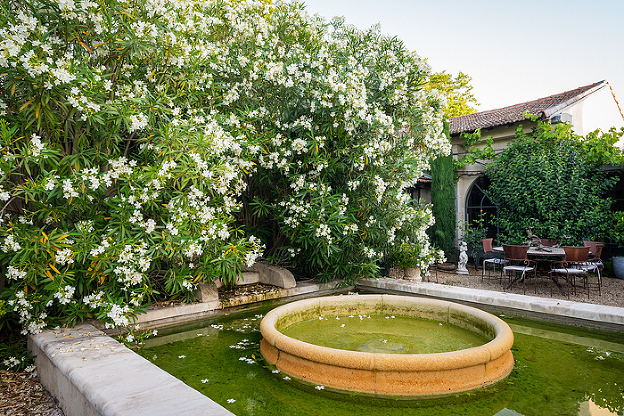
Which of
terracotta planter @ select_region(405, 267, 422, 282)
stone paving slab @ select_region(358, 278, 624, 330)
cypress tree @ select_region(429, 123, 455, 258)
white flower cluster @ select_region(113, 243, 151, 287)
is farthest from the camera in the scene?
cypress tree @ select_region(429, 123, 455, 258)

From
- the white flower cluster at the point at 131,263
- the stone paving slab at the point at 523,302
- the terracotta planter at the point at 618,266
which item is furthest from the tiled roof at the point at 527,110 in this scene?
the white flower cluster at the point at 131,263

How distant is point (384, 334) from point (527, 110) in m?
9.84

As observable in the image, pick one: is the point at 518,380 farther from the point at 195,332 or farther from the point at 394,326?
the point at 195,332

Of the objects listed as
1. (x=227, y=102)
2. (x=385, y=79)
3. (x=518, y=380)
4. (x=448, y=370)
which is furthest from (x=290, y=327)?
(x=385, y=79)

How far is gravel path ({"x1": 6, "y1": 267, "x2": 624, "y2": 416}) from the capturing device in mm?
3182

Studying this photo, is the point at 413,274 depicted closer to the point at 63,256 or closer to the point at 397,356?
the point at 397,356

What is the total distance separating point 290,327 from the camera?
16.5ft

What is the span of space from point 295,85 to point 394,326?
3985mm

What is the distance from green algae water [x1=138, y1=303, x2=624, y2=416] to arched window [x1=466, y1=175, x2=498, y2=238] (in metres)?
7.73

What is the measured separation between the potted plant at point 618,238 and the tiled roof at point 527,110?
3107mm

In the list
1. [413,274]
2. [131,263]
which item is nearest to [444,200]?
[413,274]

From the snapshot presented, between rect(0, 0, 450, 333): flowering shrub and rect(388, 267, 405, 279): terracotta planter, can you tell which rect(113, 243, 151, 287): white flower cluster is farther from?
rect(388, 267, 405, 279): terracotta planter

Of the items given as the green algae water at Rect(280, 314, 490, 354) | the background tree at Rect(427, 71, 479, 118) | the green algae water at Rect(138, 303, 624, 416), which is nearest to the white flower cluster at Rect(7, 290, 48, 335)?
the green algae water at Rect(138, 303, 624, 416)

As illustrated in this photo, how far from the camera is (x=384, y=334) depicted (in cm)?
479
